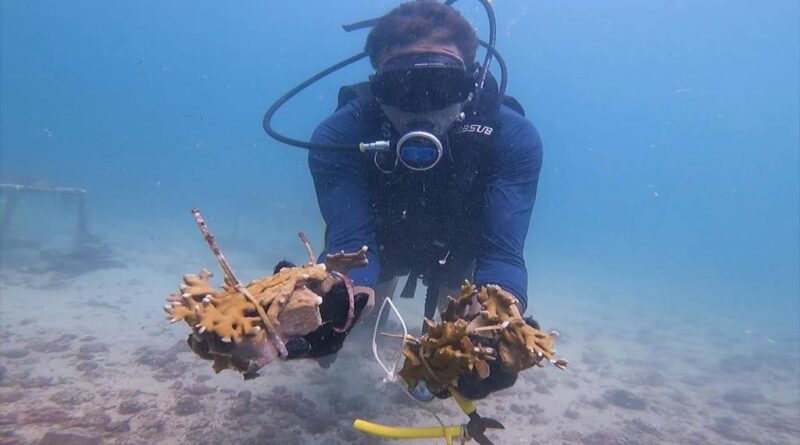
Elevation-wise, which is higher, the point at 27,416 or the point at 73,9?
the point at 73,9

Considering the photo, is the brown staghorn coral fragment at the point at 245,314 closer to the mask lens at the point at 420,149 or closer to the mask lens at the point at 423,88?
the mask lens at the point at 420,149

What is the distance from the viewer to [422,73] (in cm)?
359

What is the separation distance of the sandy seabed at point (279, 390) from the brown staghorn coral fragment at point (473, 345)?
129 inches

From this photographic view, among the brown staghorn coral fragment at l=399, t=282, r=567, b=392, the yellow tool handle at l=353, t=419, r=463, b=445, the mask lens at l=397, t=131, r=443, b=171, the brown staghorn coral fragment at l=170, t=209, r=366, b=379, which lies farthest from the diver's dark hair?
the yellow tool handle at l=353, t=419, r=463, b=445

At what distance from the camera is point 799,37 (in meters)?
84.0

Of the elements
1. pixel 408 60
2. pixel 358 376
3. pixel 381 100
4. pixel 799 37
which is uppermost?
pixel 799 37

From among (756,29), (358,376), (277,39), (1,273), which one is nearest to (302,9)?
(277,39)

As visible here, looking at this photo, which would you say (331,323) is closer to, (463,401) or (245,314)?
(245,314)

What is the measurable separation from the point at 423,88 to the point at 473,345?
240 centimetres

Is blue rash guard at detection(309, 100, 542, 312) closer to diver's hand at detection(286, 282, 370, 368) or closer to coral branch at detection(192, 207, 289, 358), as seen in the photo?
diver's hand at detection(286, 282, 370, 368)

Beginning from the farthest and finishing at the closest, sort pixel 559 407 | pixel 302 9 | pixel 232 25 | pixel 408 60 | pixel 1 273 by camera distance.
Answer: pixel 232 25
pixel 302 9
pixel 1 273
pixel 559 407
pixel 408 60

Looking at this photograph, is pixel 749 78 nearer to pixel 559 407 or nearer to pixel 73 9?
pixel 559 407

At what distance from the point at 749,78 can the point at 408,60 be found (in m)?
155

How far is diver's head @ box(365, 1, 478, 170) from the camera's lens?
3555 mm
